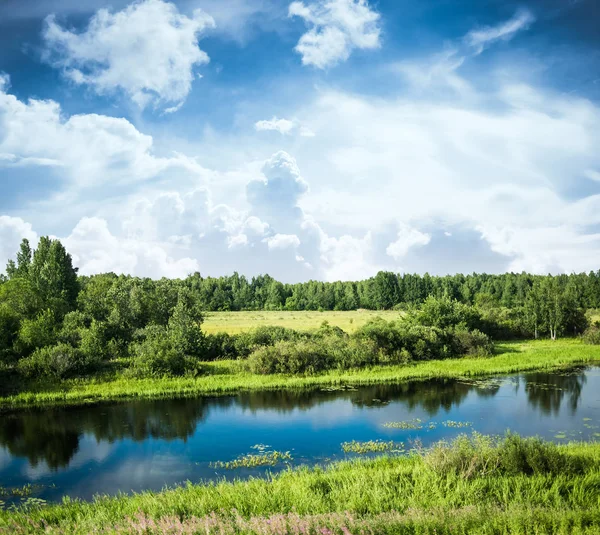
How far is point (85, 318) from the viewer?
4059 cm

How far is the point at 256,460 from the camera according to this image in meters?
17.8

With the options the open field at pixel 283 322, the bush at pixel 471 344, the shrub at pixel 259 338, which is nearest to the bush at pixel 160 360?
the shrub at pixel 259 338

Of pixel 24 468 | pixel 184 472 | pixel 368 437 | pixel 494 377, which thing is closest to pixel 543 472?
pixel 368 437

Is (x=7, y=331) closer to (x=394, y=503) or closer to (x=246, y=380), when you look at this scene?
(x=246, y=380)

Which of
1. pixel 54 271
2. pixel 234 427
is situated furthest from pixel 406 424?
pixel 54 271

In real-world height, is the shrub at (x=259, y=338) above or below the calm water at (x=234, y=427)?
above

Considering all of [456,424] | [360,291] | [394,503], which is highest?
[360,291]

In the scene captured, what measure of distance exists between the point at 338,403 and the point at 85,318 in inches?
973

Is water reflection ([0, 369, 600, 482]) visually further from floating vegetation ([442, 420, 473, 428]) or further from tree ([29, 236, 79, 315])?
tree ([29, 236, 79, 315])

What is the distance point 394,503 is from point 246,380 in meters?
22.3

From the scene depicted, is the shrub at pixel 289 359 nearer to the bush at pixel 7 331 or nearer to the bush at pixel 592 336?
the bush at pixel 7 331

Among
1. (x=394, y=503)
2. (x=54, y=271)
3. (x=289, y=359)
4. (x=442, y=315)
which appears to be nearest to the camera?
(x=394, y=503)

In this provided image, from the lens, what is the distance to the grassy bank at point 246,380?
28.1m

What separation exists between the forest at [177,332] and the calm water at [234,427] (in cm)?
567
